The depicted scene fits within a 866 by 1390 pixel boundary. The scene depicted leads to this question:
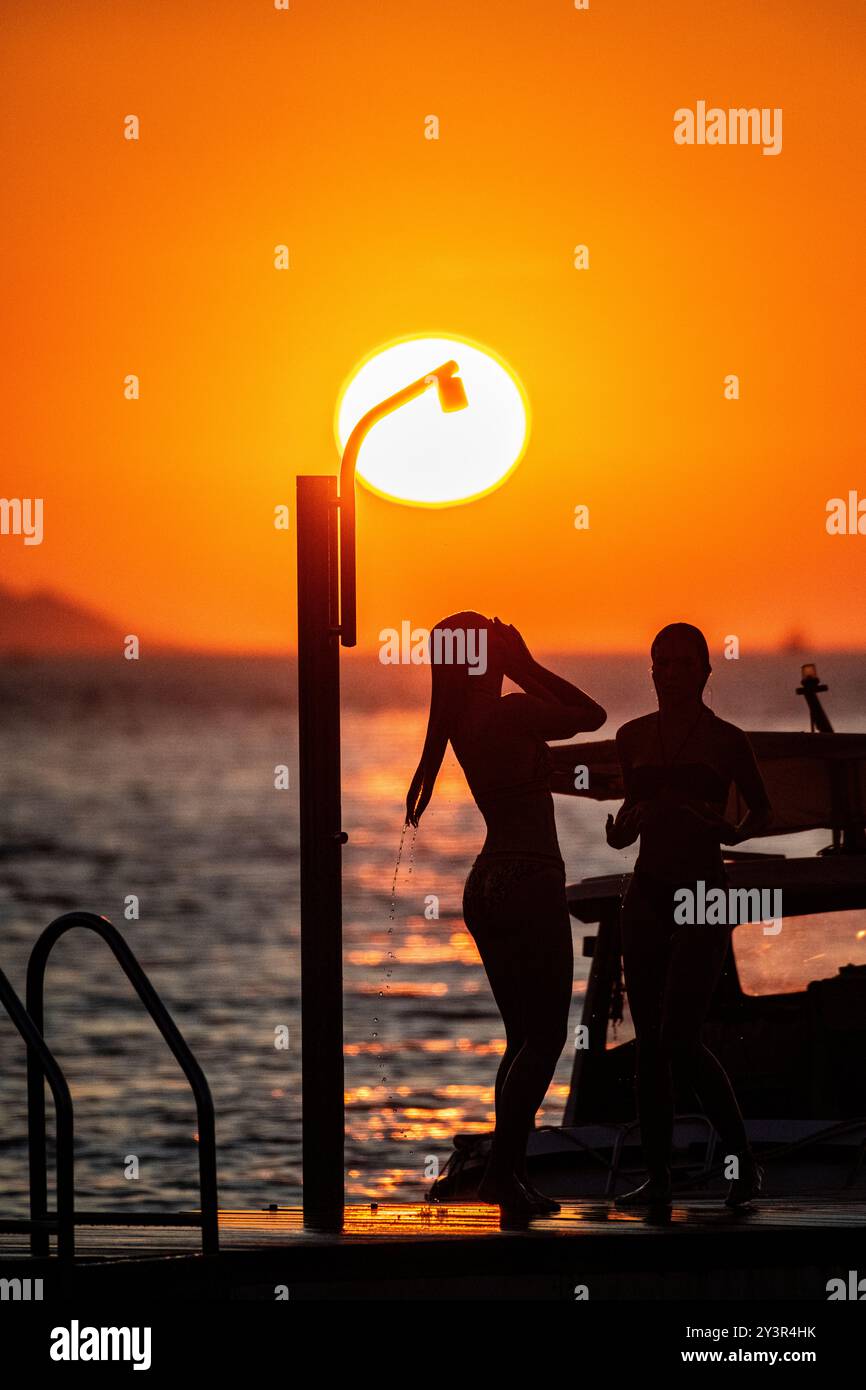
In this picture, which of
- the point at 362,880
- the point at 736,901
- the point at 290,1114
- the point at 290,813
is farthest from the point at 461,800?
the point at 736,901

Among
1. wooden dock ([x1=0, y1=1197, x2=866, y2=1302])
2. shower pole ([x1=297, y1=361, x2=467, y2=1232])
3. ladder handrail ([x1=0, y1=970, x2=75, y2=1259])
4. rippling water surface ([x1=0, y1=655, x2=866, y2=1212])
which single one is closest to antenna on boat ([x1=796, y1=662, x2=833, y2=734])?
rippling water surface ([x1=0, y1=655, x2=866, y2=1212])

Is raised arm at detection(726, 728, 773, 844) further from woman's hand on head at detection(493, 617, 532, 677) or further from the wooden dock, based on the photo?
the wooden dock

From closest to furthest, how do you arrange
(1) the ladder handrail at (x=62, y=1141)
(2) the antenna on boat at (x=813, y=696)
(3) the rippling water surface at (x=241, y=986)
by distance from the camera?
(1) the ladder handrail at (x=62, y=1141)
(2) the antenna on boat at (x=813, y=696)
(3) the rippling water surface at (x=241, y=986)

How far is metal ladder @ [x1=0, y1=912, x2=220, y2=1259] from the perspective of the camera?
23.6ft

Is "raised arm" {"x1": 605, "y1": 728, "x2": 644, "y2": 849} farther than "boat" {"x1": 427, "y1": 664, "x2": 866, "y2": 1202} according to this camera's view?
No

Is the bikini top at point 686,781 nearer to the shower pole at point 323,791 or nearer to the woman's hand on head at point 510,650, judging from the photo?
the woman's hand on head at point 510,650

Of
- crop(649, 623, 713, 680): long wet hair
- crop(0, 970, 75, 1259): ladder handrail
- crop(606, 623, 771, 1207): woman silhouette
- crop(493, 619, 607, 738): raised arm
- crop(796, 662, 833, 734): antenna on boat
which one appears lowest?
crop(0, 970, 75, 1259): ladder handrail

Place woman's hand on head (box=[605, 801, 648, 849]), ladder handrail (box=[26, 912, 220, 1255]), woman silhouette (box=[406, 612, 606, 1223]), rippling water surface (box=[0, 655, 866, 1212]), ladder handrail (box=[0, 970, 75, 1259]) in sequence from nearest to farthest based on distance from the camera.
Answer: ladder handrail (box=[0, 970, 75, 1259]) < ladder handrail (box=[26, 912, 220, 1255]) < woman silhouette (box=[406, 612, 606, 1223]) < woman's hand on head (box=[605, 801, 648, 849]) < rippling water surface (box=[0, 655, 866, 1212])

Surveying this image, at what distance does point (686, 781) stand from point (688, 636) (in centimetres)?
57

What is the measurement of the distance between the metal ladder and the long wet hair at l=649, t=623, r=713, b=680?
236 cm

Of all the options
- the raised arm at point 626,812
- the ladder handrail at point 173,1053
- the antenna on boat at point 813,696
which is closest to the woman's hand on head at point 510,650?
the raised arm at point 626,812

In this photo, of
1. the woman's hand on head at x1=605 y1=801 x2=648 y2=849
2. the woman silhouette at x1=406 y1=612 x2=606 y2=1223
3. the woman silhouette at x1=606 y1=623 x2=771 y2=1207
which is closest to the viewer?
the woman silhouette at x1=406 y1=612 x2=606 y2=1223

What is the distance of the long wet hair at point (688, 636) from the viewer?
8.34 meters

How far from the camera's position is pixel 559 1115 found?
24344 mm
